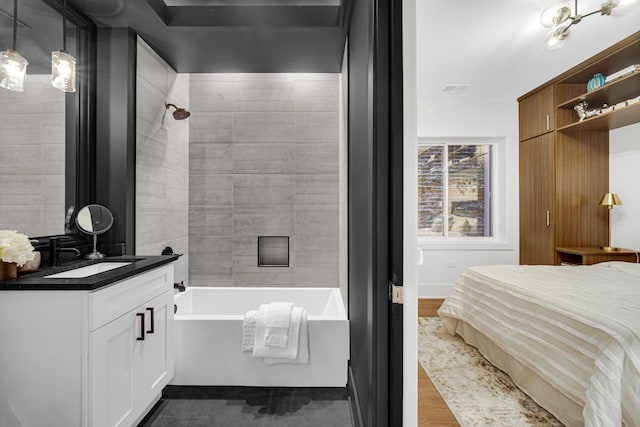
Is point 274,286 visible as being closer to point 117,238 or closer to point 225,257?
point 225,257

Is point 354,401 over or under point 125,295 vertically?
under

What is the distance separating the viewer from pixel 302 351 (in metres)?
2.29

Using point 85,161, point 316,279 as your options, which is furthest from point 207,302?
point 85,161

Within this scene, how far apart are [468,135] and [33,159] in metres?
4.63

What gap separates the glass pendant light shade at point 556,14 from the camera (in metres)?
2.08

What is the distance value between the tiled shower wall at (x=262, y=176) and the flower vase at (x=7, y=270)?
191cm

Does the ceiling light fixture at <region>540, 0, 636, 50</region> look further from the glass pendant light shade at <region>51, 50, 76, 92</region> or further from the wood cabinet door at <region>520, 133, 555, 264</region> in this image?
the glass pendant light shade at <region>51, 50, 76, 92</region>

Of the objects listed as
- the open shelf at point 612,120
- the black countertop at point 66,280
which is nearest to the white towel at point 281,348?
the black countertop at point 66,280

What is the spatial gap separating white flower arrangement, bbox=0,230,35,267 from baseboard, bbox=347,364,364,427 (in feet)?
5.74

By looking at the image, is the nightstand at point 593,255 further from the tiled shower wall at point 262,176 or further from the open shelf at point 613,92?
the tiled shower wall at point 262,176

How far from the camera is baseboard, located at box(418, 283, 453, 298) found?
4641 mm

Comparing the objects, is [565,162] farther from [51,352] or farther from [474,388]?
[51,352]

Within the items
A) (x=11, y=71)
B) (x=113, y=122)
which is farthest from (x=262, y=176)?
(x=11, y=71)

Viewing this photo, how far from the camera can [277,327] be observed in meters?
2.27
